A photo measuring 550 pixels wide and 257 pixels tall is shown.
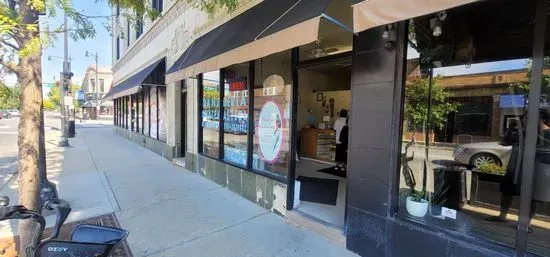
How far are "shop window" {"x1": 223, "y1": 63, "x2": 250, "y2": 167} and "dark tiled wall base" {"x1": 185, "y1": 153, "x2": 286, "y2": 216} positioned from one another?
264 millimetres

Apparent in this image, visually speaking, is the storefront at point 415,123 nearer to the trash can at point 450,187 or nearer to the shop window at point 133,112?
the trash can at point 450,187

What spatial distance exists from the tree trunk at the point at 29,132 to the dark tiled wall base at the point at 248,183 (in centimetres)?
318

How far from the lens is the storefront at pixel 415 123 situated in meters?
2.93

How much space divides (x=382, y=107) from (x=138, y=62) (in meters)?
14.3

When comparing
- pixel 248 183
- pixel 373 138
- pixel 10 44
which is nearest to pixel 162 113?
pixel 248 183

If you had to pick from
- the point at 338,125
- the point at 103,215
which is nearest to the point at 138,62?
the point at 338,125

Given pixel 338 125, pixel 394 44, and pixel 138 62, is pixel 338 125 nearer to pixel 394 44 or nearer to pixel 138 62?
pixel 394 44

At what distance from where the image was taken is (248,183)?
604cm

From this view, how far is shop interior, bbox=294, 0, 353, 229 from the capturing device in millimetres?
4763

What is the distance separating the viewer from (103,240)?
2545 millimetres

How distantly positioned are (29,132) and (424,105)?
435 centimetres

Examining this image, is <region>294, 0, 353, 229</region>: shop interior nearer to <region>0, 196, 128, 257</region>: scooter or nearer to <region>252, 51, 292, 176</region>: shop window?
<region>252, 51, 292, 176</region>: shop window

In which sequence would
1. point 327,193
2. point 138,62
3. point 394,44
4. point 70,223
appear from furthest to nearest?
point 138,62, point 327,193, point 70,223, point 394,44

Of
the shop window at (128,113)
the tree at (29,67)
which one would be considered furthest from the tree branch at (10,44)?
the shop window at (128,113)
